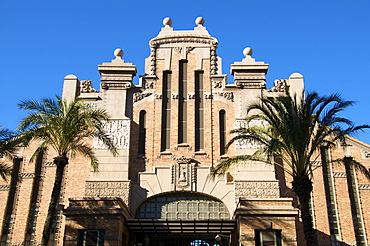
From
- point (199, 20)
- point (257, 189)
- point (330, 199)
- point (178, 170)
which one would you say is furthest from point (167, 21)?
point (330, 199)

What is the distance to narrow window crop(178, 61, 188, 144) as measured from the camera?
2794cm

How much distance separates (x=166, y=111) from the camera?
2852 centimetres

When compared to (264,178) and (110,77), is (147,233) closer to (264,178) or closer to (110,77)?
(264,178)

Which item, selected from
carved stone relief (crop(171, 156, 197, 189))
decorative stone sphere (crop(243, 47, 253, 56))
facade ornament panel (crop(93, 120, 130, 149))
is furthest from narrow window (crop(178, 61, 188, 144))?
decorative stone sphere (crop(243, 47, 253, 56))

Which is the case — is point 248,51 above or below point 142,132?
above

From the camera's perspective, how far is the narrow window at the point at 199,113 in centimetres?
2773

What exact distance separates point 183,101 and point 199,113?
3.83 ft

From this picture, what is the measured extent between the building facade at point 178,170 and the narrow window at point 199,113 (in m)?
0.06

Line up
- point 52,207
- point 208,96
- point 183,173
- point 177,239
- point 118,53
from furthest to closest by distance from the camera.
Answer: point 118,53
point 208,96
point 177,239
point 183,173
point 52,207

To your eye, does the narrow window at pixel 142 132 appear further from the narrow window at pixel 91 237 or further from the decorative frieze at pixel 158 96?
the narrow window at pixel 91 237

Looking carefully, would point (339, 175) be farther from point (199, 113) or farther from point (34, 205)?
point (34, 205)

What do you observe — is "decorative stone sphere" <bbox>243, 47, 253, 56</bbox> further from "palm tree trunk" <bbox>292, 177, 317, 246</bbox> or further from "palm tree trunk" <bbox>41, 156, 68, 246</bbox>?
"palm tree trunk" <bbox>41, 156, 68, 246</bbox>

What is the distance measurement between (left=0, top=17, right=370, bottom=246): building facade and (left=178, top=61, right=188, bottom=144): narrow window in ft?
0.19

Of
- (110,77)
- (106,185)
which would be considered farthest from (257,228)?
(110,77)
